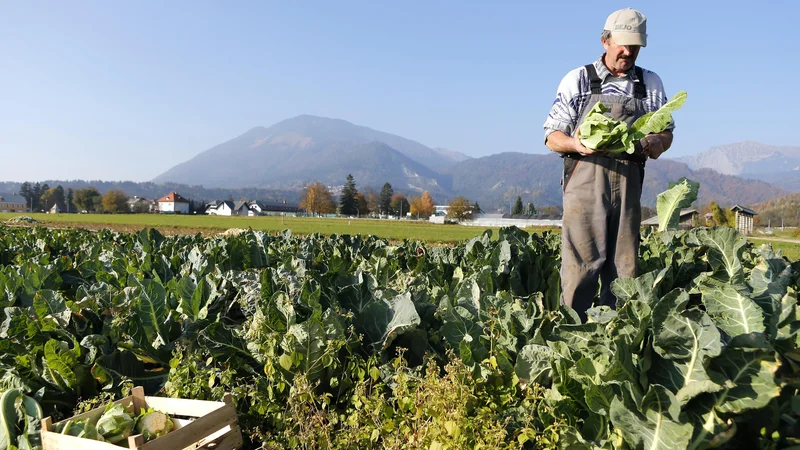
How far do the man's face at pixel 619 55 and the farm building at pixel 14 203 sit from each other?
173929mm

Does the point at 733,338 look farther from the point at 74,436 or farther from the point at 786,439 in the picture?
the point at 74,436

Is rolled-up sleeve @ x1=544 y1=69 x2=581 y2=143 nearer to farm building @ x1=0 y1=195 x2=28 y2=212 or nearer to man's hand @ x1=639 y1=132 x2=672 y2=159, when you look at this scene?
man's hand @ x1=639 y1=132 x2=672 y2=159

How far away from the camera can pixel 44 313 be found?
3855mm

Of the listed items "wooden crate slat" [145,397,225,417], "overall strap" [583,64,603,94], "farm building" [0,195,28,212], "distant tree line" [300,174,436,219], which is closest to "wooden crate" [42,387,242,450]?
"wooden crate slat" [145,397,225,417]

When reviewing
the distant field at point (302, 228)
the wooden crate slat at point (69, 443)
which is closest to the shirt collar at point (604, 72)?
the wooden crate slat at point (69, 443)

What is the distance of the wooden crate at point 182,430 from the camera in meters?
2.54

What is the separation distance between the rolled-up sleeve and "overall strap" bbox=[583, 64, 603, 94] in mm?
87

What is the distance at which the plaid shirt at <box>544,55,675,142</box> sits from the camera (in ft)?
12.9

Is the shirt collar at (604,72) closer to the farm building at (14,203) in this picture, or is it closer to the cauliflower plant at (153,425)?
the cauliflower plant at (153,425)

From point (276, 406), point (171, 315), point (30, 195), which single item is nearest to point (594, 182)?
point (276, 406)

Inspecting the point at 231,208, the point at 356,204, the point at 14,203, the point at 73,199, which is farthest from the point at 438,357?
the point at 14,203

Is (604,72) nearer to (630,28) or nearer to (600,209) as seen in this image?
(630,28)

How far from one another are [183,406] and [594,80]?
3.60 metres

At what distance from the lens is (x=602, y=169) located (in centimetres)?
382
